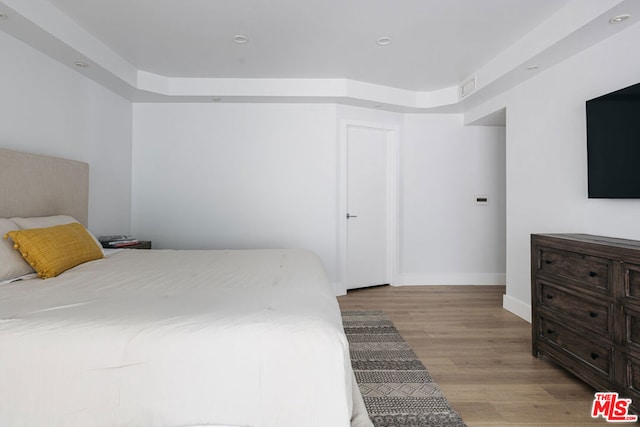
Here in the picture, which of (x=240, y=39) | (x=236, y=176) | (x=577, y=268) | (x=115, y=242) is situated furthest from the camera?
(x=236, y=176)

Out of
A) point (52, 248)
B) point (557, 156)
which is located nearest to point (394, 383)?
point (52, 248)

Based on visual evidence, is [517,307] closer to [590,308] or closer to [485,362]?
[485,362]

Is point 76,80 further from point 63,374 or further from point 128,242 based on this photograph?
point 63,374

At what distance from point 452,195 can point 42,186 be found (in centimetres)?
457

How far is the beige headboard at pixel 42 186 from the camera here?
8.29ft

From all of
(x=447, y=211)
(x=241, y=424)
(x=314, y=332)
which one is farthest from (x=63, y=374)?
(x=447, y=211)

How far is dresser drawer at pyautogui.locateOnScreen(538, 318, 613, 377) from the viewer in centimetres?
203

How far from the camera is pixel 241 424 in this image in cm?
121

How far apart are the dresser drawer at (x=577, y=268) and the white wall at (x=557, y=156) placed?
1.72 feet

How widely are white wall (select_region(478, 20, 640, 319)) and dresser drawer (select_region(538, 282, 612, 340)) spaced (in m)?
0.64

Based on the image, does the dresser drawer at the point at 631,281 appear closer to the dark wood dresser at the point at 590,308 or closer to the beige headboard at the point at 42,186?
the dark wood dresser at the point at 590,308

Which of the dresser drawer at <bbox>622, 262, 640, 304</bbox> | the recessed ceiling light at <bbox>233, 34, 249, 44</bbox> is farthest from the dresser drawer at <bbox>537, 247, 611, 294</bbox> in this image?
the recessed ceiling light at <bbox>233, 34, 249, 44</bbox>

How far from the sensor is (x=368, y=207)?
4.87m

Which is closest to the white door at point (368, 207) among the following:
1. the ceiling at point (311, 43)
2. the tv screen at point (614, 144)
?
the ceiling at point (311, 43)
